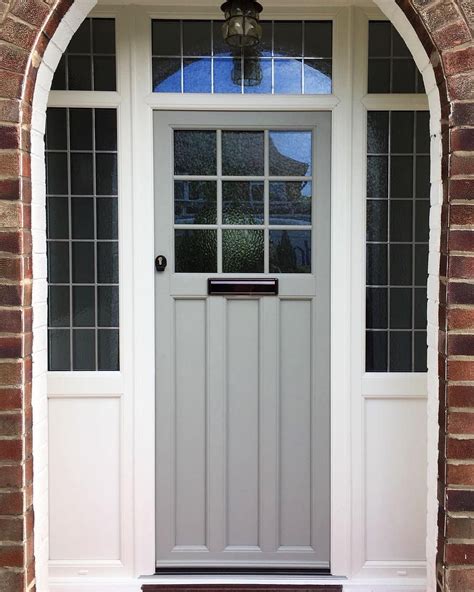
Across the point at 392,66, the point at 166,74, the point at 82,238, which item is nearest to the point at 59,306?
the point at 82,238

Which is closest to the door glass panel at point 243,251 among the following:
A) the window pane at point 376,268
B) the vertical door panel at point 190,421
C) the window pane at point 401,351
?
the vertical door panel at point 190,421

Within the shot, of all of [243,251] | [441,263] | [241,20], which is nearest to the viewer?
[441,263]

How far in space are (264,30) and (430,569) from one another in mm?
2403

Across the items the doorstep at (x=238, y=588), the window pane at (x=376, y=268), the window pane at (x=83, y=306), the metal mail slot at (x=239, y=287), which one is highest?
the window pane at (x=376, y=268)

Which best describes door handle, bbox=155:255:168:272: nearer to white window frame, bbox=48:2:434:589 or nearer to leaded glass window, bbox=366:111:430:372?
white window frame, bbox=48:2:434:589

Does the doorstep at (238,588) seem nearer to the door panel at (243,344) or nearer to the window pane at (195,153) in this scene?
the door panel at (243,344)

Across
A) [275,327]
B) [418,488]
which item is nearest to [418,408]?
[418,488]

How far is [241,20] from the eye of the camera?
2527 mm

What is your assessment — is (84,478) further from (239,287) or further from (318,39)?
(318,39)

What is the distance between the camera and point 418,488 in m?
2.85

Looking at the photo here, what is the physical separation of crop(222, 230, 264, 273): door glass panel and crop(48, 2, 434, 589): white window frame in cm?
35

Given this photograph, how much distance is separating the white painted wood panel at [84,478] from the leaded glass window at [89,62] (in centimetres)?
148

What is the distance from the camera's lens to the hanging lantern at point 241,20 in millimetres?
2529

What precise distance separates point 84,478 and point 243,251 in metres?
1.33
